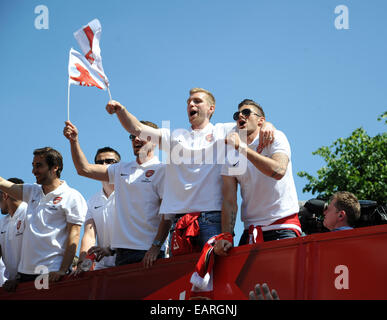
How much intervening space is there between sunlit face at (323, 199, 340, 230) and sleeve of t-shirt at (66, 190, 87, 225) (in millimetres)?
2499

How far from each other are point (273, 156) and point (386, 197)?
15.2 m

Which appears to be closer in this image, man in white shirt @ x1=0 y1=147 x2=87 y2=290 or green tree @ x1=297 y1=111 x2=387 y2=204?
man in white shirt @ x1=0 y1=147 x2=87 y2=290

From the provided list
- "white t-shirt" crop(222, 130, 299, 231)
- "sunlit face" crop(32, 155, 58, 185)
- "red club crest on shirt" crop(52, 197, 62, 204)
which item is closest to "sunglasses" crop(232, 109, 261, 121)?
"white t-shirt" crop(222, 130, 299, 231)

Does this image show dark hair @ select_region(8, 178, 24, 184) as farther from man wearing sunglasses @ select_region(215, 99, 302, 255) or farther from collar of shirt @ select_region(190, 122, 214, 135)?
man wearing sunglasses @ select_region(215, 99, 302, 255)

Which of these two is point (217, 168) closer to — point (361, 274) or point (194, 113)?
point (194, 113)

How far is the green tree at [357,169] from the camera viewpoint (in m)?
18.7

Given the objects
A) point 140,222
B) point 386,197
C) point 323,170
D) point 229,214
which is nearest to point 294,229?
point 229,214

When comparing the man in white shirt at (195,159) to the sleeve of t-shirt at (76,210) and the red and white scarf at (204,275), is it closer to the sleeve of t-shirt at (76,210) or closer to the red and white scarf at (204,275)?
the red and white scarf at (204,275)

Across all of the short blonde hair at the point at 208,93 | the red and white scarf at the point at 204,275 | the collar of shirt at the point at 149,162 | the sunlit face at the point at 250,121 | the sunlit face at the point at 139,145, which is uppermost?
the short blonde hair at the point at 208,93

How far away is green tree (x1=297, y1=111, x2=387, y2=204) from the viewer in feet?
61.5

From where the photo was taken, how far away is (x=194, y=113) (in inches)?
202

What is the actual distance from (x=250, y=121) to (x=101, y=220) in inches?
85.6

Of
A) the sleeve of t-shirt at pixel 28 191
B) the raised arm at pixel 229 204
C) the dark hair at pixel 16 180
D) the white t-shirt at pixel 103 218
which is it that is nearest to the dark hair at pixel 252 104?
the raised arm at pixel 229 204

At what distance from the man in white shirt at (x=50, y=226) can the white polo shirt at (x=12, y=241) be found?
0.39 metres
